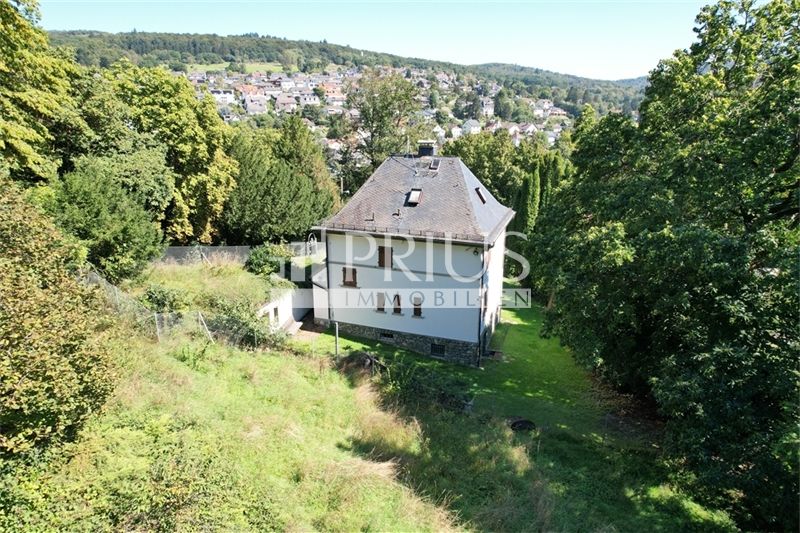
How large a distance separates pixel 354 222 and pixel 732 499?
1619 centimetres

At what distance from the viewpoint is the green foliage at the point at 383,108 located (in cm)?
3819

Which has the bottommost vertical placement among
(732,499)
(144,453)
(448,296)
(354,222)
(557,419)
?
(557,419)

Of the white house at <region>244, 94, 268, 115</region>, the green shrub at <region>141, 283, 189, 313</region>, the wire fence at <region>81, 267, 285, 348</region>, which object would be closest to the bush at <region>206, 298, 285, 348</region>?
the wire fence at <region>81, 267, 285, 348</region>

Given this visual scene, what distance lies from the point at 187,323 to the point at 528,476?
1143cm

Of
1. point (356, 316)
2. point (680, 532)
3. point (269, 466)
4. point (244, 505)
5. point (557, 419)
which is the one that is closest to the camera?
point (244, 505)

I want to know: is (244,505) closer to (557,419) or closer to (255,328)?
(255,328)

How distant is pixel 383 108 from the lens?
3834 centimetres

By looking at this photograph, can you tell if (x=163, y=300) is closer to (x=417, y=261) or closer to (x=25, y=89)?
(x=25, y=89)

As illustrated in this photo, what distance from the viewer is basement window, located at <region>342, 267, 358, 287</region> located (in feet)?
71.8

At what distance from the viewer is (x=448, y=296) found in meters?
20.5

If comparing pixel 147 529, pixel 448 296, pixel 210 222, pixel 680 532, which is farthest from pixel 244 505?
pixel 210 222

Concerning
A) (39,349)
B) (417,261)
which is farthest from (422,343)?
(39,349)

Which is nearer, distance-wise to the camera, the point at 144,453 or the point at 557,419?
the point at 144,453

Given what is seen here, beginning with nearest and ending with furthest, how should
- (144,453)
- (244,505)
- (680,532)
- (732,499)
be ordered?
(244,505)
(144,453)
(680,532)
(732,499)
